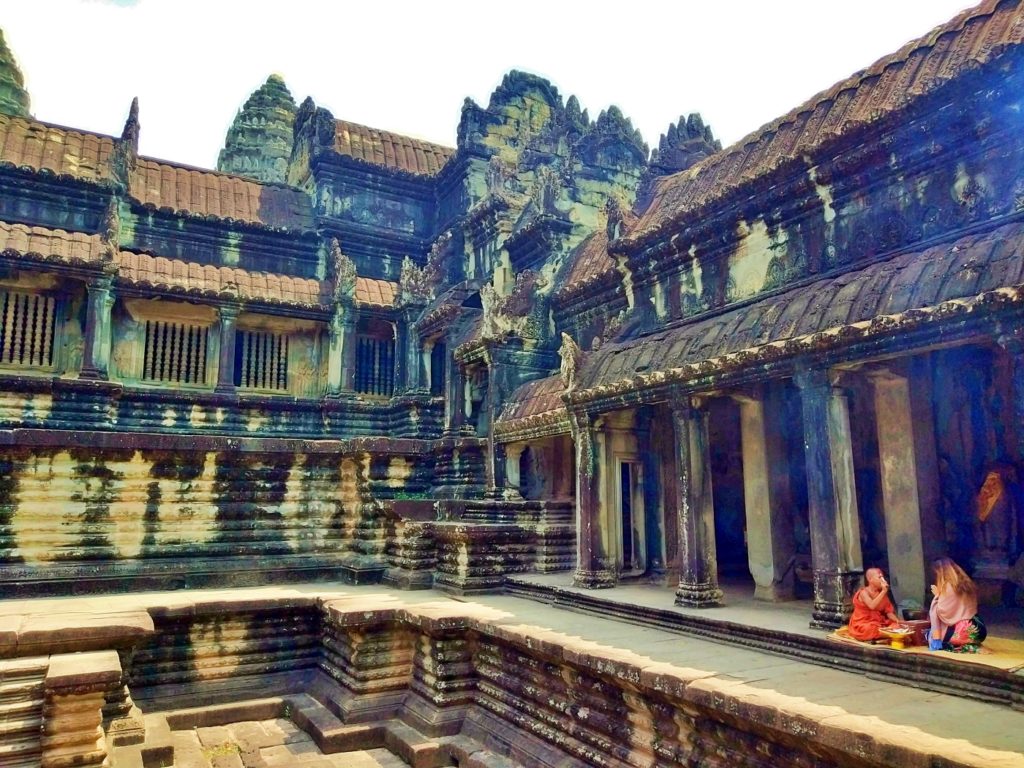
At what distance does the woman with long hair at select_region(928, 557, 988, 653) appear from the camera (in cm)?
563

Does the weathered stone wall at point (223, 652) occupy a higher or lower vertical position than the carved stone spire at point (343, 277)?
lower

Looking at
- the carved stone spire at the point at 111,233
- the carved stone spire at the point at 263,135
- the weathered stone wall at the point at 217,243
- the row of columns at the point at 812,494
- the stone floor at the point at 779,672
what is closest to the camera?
the stone floor at the point at 779,672

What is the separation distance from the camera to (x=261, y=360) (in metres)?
18.0

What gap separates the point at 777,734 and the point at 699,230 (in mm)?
7755

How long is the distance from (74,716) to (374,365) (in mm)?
13437

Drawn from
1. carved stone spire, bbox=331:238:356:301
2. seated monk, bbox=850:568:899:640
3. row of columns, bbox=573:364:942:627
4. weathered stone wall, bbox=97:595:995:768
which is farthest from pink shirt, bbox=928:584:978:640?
carved stone spire, bbox=331:238:356:301

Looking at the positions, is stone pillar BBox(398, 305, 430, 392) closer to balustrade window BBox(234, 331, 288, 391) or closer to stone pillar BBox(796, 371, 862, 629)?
balustrade window BBox(234, 331, 288, 391)

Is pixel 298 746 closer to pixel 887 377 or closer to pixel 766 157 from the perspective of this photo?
pixel 887 377

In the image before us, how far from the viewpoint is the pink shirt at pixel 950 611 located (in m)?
5.79

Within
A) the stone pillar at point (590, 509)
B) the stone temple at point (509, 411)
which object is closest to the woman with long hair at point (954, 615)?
the stone temple at point (509, 411)

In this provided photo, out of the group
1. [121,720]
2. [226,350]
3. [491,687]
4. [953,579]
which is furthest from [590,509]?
[226,350]

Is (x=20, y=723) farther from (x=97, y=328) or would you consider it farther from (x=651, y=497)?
(x=97, y=328)

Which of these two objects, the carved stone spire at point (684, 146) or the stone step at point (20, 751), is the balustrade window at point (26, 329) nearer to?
the stone step at point (20, 751)

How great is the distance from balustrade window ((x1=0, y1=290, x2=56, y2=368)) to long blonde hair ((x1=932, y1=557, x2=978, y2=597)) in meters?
16.5
